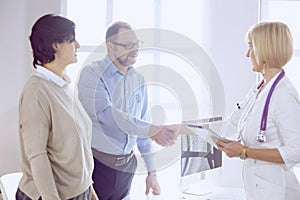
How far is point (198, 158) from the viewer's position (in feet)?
7.12

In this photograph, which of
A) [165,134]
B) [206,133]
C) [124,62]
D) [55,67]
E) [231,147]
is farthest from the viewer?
[165,134]

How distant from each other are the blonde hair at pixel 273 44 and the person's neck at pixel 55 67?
2.61 ft

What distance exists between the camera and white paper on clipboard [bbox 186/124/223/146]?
5.66 feet

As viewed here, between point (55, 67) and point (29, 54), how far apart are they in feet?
5.29

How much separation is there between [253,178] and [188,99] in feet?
4.27

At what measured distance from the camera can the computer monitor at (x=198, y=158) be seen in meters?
2.08

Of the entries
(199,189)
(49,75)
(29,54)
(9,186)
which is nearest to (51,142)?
(49,75)

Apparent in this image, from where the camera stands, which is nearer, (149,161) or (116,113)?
(116,113)

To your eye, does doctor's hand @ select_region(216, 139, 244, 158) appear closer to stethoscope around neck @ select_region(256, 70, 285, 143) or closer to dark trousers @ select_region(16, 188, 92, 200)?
stethoscope around neck @ select_region(256, 70, 285, 143)

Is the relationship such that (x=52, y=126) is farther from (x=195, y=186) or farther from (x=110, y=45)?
(x=195, y=186)

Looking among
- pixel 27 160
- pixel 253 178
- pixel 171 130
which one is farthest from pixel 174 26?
pixel 27 160

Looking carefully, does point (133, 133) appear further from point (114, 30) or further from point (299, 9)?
point (299, 9)

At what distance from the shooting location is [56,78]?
1441mm

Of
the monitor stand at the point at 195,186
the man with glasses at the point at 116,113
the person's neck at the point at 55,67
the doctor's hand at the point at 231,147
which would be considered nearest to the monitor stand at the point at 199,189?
the monitor stand at the point at 195,186
